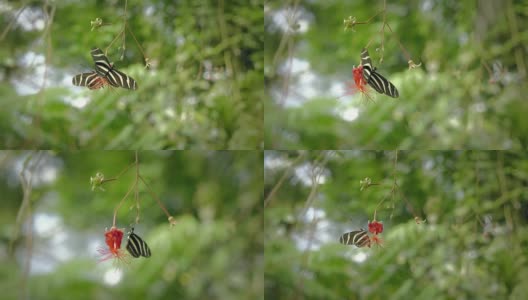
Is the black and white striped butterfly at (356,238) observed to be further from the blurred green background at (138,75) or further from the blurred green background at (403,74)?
the blurred green background at (138,75)

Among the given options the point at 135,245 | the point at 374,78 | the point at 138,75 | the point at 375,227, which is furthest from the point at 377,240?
the point at 138,75

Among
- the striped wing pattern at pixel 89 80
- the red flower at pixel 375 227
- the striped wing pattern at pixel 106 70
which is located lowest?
the red flower at pixel 375 227

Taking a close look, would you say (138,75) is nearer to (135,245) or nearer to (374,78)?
(135,245)

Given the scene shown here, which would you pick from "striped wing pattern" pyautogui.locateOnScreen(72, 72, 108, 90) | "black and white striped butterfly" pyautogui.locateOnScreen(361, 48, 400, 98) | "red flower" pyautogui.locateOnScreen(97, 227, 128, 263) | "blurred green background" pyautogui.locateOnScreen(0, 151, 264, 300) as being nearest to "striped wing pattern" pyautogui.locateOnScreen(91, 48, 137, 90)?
"striped wing pattern" pyautogui.locateOnScreen(72, 72, 108, 90)

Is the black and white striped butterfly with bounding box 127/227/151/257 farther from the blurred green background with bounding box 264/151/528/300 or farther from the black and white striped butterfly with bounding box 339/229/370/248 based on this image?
the black and white striped butterfly with bounding box 339/229/370/248

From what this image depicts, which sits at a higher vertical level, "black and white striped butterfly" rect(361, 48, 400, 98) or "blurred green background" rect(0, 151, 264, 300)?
"black and white striped butterfly" rect(361, 48, 400, 98)

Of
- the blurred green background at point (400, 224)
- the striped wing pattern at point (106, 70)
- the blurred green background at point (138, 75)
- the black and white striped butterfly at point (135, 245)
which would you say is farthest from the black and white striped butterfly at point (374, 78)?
the black and white striped butterfly at point (135, 245)

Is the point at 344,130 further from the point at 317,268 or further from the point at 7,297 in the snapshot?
the point at 7,297

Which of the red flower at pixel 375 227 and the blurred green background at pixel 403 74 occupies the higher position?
the blurred green background at pixel 403 74
